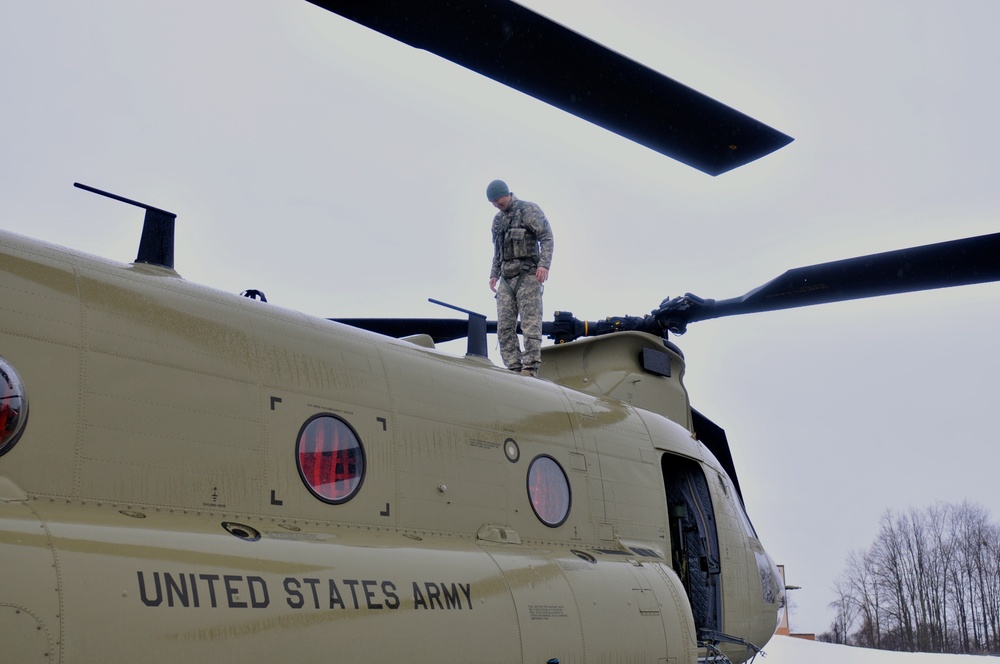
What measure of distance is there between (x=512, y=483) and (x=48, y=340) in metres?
2.69

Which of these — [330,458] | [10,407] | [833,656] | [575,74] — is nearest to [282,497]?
[330,458]

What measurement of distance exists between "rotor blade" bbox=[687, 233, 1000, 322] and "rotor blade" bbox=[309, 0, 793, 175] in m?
2.14

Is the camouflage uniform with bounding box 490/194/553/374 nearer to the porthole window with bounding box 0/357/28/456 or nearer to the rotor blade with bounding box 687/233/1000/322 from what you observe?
the rotor blade with bounding box 687/233/1000/322

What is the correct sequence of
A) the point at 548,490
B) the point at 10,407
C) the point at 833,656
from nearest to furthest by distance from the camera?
the point at 10,407
the point at 548,490
the point at 833,656

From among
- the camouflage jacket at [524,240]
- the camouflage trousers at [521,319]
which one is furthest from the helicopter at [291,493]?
the camouflage jacket at [524,240]

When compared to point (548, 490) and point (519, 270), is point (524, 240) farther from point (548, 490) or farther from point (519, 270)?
point (548, 490)

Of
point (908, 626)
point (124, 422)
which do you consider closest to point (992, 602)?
point (908, 626)

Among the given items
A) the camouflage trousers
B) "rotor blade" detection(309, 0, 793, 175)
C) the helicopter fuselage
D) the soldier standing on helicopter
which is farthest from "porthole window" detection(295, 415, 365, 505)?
the soldier standing on helicopter

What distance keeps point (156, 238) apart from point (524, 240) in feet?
11.3

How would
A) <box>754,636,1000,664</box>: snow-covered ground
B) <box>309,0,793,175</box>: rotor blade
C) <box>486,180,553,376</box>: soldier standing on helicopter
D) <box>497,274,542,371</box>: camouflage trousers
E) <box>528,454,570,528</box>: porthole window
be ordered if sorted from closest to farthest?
1. <box>309,0,793,175</box>: rotor blade
2. <box>528,454,570,528</box>: porthole window
3. <box>497,274,542,371</box>: camouflage trousers
4. <box>486,180,553,376</box>: soldier standing on helicopter
5. <box>754,636,1000,664</box>: snow-covered ground

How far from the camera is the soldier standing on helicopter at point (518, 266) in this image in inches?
291

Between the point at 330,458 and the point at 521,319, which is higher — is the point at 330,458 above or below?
below

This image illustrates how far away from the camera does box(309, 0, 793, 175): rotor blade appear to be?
3.64 meters

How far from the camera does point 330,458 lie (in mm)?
4520
